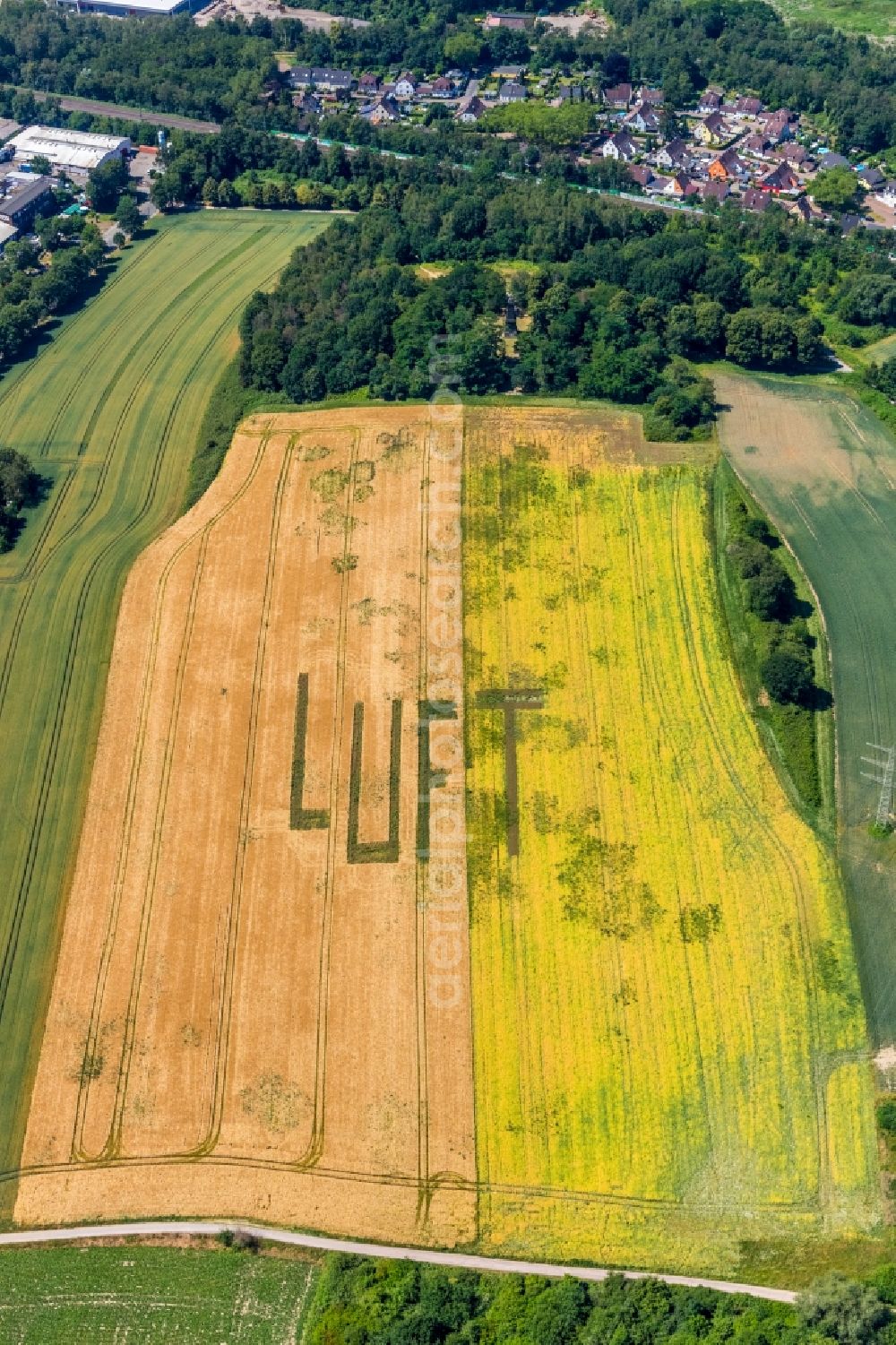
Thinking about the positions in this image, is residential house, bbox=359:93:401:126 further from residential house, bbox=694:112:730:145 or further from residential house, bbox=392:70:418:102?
residential house, bbox=694:112:730:145

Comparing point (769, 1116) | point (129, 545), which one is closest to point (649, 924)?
point (769, 1116)

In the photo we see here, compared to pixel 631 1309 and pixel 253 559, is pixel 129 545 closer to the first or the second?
pixel 253 559

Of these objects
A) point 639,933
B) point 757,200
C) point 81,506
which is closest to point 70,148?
point 81,506

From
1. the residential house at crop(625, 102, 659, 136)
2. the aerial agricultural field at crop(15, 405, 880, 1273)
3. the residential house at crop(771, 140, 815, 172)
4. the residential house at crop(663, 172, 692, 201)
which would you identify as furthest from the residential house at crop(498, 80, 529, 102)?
the aerial agricultural field at crop(15, 405, 880, 1273)

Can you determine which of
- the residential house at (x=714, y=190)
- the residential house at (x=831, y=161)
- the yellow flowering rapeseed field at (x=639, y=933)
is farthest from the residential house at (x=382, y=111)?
the yellow flowering rapeseed field at (x=639, y=933)

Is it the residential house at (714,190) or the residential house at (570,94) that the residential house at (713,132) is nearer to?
the residential house at (570,94)
